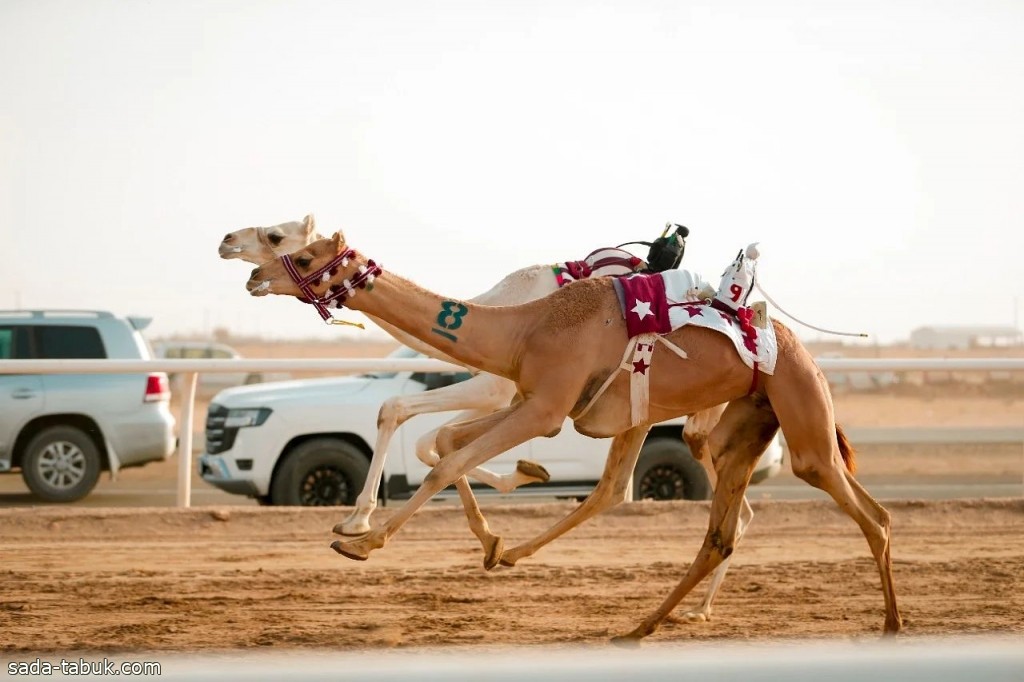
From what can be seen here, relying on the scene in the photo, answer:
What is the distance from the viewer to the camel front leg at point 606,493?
25.0 ft

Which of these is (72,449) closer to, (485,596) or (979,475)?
(485,596)

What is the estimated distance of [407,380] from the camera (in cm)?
1261

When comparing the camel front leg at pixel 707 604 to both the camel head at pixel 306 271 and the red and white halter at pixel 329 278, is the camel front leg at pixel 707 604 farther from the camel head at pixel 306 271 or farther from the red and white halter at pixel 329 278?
the camel head at pixel 306 271

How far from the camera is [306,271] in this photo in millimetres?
6488

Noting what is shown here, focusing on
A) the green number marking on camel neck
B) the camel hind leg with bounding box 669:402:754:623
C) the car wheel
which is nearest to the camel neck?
the green number marking on camel neck

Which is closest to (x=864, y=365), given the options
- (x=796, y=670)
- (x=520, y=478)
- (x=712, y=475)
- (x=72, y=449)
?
(x=712, y=475)

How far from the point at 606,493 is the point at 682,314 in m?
1.31

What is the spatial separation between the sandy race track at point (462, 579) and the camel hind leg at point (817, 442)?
440mm

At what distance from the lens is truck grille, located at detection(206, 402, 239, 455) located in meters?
12.4

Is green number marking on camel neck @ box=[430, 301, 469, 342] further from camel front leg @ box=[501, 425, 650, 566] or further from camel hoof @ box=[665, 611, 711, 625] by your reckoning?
camel hoof @ box=[665, 611, 711, 625]

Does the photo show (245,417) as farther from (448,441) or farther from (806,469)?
(806,469)

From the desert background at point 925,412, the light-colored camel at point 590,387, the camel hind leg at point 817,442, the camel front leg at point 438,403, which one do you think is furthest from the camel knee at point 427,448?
the desert background at point 925,412

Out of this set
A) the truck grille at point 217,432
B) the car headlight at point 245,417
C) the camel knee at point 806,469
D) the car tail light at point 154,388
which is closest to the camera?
the camel knee at point 806,469

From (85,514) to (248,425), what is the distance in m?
1.67
